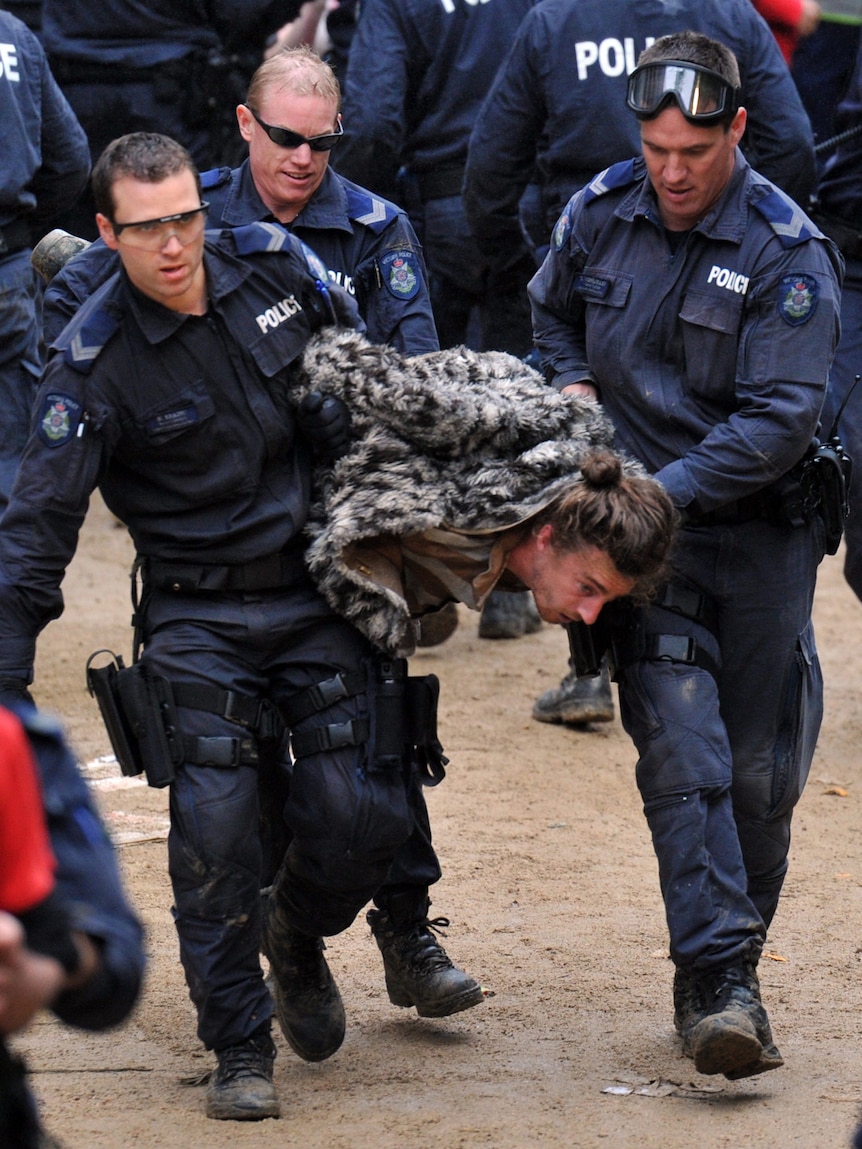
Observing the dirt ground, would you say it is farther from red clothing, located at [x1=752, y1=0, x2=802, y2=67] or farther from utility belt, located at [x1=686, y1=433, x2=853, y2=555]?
red clothing, located at [x1=752, y1=0, x2=802, y2=67]

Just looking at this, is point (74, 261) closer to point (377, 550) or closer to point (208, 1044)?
point (377, 550)

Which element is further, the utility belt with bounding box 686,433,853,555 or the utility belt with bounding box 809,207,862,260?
the utility belt with bounding box 809,207,862,260

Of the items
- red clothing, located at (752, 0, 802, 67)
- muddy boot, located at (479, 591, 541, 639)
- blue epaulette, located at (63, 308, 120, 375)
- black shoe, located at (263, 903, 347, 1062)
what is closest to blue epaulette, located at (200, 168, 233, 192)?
blue epaulette, located at (63, 308, 120, 375)

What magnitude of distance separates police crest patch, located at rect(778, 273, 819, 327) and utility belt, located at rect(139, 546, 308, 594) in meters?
1.25

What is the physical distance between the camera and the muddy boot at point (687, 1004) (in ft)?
12.7

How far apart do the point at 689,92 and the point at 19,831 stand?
2.79 m

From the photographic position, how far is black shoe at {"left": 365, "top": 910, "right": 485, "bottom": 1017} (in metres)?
4.25

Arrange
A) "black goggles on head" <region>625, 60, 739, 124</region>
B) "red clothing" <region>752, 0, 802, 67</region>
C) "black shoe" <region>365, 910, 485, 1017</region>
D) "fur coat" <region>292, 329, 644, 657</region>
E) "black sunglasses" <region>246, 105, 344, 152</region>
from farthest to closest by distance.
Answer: "red clothing" <region>752, 0, 802, 67</region>
"black sunglasses" <region>246, 105, 344, 152</region>
"black shoe" <region>365, 910, 485, 1017</region>
"black goggles on head" <region>625, 60, 739, 124</region>
"fur coat" <region>292, 329, 644, 657</region>

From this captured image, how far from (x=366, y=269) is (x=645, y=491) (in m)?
1.38

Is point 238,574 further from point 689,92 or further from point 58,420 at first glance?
point 689,92

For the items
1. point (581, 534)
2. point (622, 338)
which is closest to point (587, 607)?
point (581, 534)

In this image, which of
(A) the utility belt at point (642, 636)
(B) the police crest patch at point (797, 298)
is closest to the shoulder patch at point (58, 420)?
(A) the utility belt at point (642, 636)

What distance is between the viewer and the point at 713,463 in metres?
3.92

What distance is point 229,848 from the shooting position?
12.3 feet
